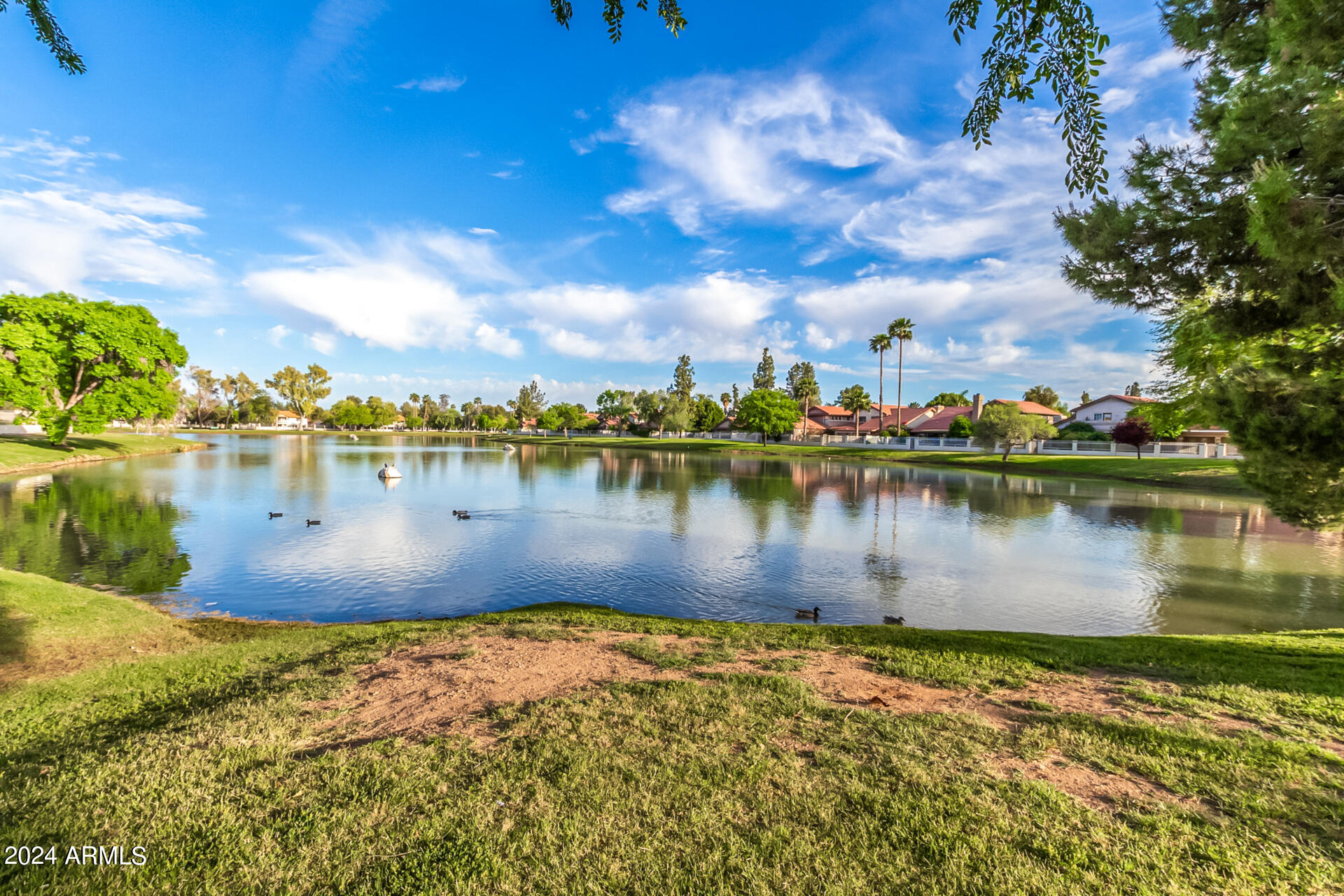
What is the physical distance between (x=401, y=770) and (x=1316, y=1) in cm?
1098

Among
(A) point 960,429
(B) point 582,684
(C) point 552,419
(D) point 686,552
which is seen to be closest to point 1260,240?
(B) point 582,684

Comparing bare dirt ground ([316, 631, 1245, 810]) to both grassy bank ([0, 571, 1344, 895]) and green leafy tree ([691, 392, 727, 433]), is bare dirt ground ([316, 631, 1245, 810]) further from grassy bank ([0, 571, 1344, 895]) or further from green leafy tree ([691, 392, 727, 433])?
green leafy tree ([691, 392, 727, 433])

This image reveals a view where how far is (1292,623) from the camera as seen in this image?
11852mm

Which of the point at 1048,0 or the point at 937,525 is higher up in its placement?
the point at 1048,0

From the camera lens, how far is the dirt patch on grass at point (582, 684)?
5.54m

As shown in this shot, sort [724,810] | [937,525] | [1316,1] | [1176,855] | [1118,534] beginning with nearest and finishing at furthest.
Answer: [1176,855]
[724,810]
[1316,1]
[1118,534]
[937,525]

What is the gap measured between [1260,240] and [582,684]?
867cm

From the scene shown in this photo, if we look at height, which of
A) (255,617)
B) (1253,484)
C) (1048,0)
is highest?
(1048,0)

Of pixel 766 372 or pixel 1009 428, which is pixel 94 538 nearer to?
pixel 1009 428

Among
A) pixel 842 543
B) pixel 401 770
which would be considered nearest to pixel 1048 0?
pixel 401 770

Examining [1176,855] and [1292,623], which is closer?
[1176,855]

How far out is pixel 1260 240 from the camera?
5.50 meters

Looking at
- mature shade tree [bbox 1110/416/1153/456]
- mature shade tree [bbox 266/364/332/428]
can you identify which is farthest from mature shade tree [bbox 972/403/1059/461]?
mature shade tree [bbox 266/364/332/428]

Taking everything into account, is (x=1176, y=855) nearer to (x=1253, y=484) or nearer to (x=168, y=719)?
(x=1253, y=484)
